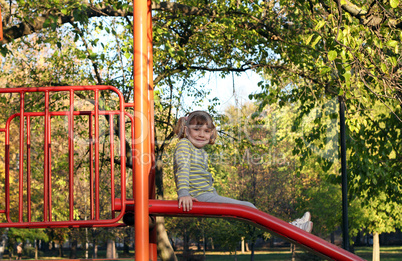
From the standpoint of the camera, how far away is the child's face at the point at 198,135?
3854mm

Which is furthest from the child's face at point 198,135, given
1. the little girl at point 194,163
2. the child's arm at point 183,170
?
the child's arm at point 183,170

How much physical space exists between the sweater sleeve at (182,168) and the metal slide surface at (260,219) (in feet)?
0.40

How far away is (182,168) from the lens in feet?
11.8

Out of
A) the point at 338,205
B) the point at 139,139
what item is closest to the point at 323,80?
the point at 139,139

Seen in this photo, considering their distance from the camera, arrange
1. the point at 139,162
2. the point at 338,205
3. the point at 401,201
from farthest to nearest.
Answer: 1. the point at 338,205
2. the point at 401,201
3. the point at 139,162

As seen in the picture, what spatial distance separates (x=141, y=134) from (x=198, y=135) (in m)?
0.63

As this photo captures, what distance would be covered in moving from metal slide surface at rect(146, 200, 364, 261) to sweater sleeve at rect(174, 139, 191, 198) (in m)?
0.12

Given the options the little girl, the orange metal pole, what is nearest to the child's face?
the little girl

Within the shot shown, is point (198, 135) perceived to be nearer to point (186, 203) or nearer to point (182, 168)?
point (182, 168)

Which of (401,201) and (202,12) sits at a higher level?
(202,12)

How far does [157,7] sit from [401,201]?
669 centimetres

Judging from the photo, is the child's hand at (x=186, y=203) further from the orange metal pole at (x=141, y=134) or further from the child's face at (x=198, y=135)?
the child's face at (x=198, y=135)

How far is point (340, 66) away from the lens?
14.2ft

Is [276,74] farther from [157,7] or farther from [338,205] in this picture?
[338,205]
